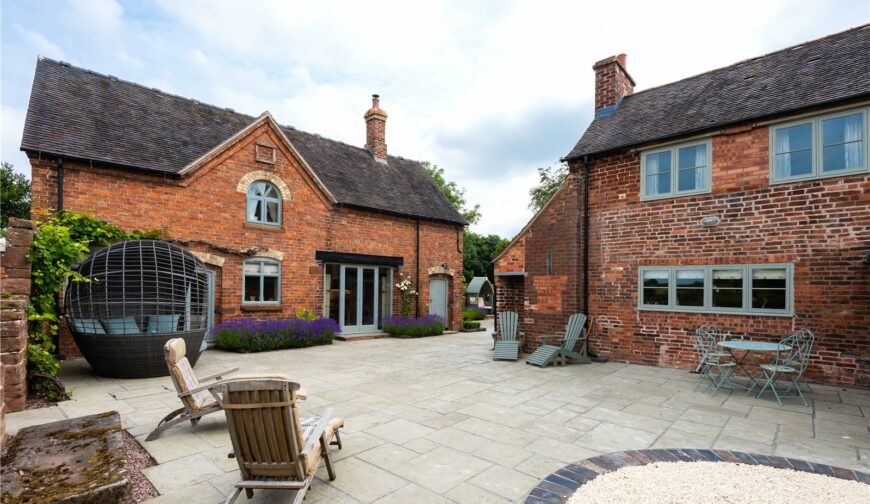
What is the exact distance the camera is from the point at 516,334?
31.8 ft

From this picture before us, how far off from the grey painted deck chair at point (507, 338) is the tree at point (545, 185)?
2181cm

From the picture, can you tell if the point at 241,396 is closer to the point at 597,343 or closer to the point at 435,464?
the point at 435,464

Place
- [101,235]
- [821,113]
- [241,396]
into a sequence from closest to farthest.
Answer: [241,396] < [821,113] < [101,235]

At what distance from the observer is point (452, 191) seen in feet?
126

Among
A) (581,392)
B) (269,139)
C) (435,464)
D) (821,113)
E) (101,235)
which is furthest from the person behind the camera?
(269,139)

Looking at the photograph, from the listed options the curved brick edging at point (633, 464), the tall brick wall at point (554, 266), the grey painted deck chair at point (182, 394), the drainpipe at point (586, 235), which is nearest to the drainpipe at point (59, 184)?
the grey painted deck chair at point (182, 394)

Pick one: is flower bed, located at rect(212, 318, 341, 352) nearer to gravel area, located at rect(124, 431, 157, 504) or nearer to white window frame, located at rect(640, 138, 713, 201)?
gravel area, located at rect(124, 431, 157, 504)

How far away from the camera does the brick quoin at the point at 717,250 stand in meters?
6.74

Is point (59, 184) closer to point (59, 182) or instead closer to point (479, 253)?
point (59, 182)

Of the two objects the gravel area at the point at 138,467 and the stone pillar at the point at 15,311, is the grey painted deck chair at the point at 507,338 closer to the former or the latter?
the gravel area at the point at 138,467

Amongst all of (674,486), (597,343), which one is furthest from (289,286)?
(674,486)

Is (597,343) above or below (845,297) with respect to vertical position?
below

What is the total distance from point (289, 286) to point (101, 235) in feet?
14.9

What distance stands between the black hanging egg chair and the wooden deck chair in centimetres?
523
